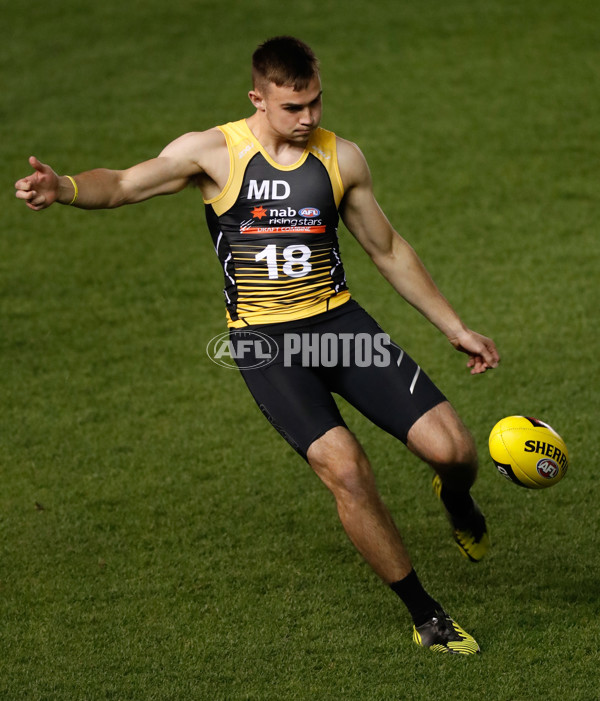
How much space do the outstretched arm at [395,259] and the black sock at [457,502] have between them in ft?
1.95

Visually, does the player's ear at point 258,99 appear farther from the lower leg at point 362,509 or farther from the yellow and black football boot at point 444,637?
the yellow and black football boot at point 444,637

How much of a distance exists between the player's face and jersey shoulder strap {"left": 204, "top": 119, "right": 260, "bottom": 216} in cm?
16

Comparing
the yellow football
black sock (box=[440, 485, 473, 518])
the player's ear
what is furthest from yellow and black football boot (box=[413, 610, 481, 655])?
the player's ear

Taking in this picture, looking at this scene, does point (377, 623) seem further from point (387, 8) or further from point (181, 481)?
point (387, 8)

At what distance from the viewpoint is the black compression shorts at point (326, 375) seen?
468 cm

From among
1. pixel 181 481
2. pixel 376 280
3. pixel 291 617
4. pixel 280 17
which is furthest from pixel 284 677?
pixel 280 17

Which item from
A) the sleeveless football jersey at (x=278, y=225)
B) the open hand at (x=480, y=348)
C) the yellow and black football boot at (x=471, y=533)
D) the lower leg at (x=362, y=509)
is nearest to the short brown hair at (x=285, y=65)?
the sleeveless football jersey at (x=278, y=225)

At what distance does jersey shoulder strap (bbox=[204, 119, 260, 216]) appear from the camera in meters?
4.88

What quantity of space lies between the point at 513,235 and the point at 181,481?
4788 millimetres

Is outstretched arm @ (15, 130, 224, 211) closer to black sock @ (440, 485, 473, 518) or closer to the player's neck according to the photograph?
the player's neck

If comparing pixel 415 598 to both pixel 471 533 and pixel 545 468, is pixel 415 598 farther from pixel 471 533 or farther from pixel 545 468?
pixel 545 468

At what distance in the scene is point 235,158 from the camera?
192 inches

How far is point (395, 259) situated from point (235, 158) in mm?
901

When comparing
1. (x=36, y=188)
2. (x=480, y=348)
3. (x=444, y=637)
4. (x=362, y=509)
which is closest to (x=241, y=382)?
(x=480, y=348)
